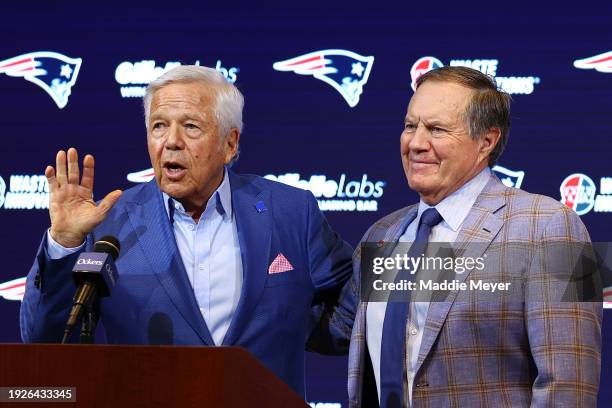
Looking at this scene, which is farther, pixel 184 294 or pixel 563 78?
pixel 563 78

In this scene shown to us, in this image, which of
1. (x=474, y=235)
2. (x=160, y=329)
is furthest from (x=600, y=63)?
(x=160, y=329)

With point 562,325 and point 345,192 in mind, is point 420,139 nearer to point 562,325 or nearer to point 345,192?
point 562,325

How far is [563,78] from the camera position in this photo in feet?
14.0

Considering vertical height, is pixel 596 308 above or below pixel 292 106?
below

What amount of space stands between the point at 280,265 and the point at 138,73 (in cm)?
142

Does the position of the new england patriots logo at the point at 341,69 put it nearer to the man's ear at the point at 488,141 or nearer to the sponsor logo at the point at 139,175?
the sponsor logo at the point at 139,175

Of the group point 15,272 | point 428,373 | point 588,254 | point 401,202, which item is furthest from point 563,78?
point 15,272

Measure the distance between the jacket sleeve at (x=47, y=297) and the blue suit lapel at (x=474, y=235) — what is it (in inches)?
35.5

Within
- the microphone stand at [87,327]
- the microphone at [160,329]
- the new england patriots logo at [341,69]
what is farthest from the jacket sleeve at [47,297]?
the new england patriots logo at [341,69]

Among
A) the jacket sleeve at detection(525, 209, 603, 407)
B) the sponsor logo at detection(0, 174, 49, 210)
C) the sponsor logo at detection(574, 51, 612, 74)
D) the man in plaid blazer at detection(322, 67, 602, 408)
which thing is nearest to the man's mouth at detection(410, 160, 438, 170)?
the man in plaid blazer at detection(322, 67, 602, 408)

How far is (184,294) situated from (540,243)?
0.98m

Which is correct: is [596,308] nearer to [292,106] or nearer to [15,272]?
[292,106]

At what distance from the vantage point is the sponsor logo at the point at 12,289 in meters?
4.36

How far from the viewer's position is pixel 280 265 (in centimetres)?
329
